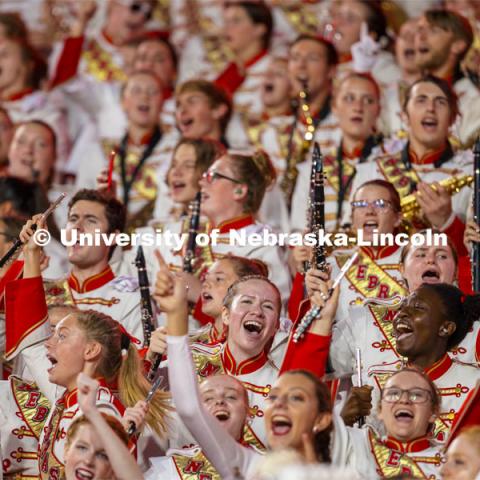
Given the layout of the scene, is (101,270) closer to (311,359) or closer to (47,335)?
(47,335)

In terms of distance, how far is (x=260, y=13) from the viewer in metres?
12.6

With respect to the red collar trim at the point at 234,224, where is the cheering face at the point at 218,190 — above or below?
above

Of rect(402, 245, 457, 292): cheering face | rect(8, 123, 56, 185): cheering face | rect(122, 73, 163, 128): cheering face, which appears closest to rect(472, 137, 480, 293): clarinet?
rect(402, 245, 457, 292): cheering face

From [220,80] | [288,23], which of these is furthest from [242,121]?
[288,23]

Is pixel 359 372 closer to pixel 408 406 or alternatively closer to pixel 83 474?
pixel 408 406

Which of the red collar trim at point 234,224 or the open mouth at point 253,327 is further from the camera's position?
the red collar trim at point 234,224

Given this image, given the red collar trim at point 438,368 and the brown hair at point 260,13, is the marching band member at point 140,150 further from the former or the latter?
the red collar trim at point 438,368

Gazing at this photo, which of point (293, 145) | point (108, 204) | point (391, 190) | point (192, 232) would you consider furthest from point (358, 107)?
point (108, 204)

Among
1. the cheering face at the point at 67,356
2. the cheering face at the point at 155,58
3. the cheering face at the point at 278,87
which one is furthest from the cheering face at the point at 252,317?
the cheering face at the point at 155,58

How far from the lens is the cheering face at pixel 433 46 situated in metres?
11.4

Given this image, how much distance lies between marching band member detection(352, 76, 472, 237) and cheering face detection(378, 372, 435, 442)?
232 cm

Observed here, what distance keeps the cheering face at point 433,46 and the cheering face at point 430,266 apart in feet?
7.88

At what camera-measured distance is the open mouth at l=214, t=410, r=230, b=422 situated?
26.4ft

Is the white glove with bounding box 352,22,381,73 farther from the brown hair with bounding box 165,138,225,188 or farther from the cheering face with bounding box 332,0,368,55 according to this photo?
the brown hair with bounding box 165,138,225,188
